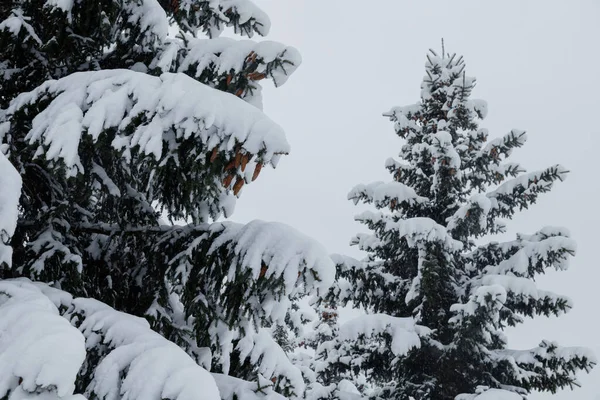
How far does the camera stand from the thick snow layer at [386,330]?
23.4ft

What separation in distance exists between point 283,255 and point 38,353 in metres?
1.36

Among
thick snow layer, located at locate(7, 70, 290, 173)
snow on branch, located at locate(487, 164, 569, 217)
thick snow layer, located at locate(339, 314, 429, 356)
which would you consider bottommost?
thick snow layer, located at locate(7, 70, 290, 173)

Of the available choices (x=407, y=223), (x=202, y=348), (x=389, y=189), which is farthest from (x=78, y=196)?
(x=389, y=189)

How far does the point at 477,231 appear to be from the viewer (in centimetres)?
971

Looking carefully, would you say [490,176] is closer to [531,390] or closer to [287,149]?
[531,390]

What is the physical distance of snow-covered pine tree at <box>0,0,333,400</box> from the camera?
6.24 feet

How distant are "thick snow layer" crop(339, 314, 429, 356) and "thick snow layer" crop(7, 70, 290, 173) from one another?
541cm

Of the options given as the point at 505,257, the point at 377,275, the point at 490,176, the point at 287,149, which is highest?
the point at 490,176

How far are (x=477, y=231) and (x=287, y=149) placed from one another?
8.16 m

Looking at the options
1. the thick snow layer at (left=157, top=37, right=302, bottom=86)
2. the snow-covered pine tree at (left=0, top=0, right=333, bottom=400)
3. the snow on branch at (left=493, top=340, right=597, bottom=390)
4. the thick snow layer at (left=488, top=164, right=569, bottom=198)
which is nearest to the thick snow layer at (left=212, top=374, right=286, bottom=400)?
the snow-covered pine tree at (left=0, top=0, right=333, bottom=400)

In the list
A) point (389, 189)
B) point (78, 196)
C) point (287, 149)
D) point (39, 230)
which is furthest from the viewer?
point (389, 189)

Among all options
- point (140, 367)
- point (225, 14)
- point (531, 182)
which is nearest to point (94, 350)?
point (140, 367)

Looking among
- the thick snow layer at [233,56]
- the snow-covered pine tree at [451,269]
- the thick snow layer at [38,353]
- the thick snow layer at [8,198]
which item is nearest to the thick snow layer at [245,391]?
the thick snow layer at [38,353]

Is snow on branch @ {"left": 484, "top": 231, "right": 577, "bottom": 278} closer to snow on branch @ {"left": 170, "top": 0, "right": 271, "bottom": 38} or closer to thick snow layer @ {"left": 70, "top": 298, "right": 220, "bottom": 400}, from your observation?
snow on branch @ {"left": 170, "top": 0, "right": 271, "bottom": 38}
